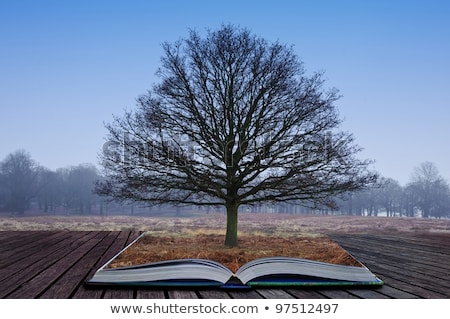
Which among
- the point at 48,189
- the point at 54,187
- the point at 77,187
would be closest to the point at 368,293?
the point at 77,187

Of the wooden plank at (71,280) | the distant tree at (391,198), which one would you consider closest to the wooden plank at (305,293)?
the wooden plank at (71,280)

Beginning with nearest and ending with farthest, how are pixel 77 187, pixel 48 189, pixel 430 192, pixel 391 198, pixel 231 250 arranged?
pixel 231 250 → pixel 77 187 → pixel 48 189 → pixel 430 192 → pixel 391 198

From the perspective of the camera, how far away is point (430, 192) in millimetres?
24312

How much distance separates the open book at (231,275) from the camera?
304 centimetres

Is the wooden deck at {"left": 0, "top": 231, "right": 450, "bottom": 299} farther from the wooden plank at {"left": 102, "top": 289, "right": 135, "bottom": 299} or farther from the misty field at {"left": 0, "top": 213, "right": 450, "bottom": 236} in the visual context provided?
the misty field at {"left": 0, "top": 213, "right": 450, "bottom": 236}

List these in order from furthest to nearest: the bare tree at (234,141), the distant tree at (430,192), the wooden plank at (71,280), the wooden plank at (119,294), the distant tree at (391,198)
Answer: the distant tree at (391,198) < the distant tree at (430,192) < the bare tree at (234,141) < the wooden plank at (71,280) < the wooden plank at (119,294)

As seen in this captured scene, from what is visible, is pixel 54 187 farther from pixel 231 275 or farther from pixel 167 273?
pixel 231 275

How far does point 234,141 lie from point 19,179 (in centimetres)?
1171

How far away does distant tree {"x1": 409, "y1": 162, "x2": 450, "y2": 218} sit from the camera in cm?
2078

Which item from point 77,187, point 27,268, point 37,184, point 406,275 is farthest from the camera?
point 77,187

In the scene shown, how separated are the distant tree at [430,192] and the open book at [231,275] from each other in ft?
61.9

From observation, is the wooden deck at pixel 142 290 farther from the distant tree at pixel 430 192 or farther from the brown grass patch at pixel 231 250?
the distant tree at pixel 430 192
